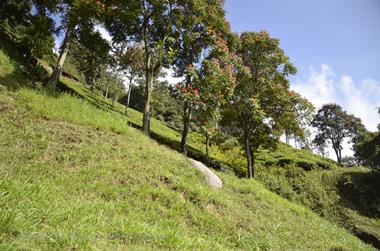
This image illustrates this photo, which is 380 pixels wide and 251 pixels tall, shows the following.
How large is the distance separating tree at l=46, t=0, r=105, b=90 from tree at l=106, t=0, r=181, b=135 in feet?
4.28

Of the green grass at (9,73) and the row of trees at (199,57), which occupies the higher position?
the row of trees at (199,57)

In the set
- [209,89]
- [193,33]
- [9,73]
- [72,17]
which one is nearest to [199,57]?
[193,33]

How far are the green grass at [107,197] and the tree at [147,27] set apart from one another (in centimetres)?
462

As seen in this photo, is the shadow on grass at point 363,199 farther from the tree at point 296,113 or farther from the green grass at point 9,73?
the green grass at point 9,73

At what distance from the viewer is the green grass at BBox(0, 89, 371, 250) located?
4.27 m

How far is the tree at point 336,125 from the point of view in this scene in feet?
190

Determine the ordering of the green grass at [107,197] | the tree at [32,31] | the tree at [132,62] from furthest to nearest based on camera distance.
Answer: the tree at [132,62], the tree at [32,31], the green grass at [107,197]

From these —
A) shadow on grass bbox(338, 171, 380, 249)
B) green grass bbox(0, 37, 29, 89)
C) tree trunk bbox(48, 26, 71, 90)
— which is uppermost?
tree trunk bbox(48, 26, 71, 90)

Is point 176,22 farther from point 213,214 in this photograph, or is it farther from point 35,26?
point 213,214

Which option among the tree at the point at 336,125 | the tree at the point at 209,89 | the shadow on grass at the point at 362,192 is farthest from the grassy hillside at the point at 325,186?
the tree at the point at 336,125

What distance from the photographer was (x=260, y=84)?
18.6 meters

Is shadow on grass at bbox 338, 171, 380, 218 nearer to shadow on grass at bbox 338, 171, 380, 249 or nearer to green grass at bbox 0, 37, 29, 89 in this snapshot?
shadow on grass at bbox 338, 171, 380, 249

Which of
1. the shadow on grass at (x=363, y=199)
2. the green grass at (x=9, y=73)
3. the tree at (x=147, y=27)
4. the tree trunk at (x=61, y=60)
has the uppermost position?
the tree at (x=147, y=27)

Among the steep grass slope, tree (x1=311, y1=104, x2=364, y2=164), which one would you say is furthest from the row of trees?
tree (x1=311, y1=104, x2=364, y2=164)
